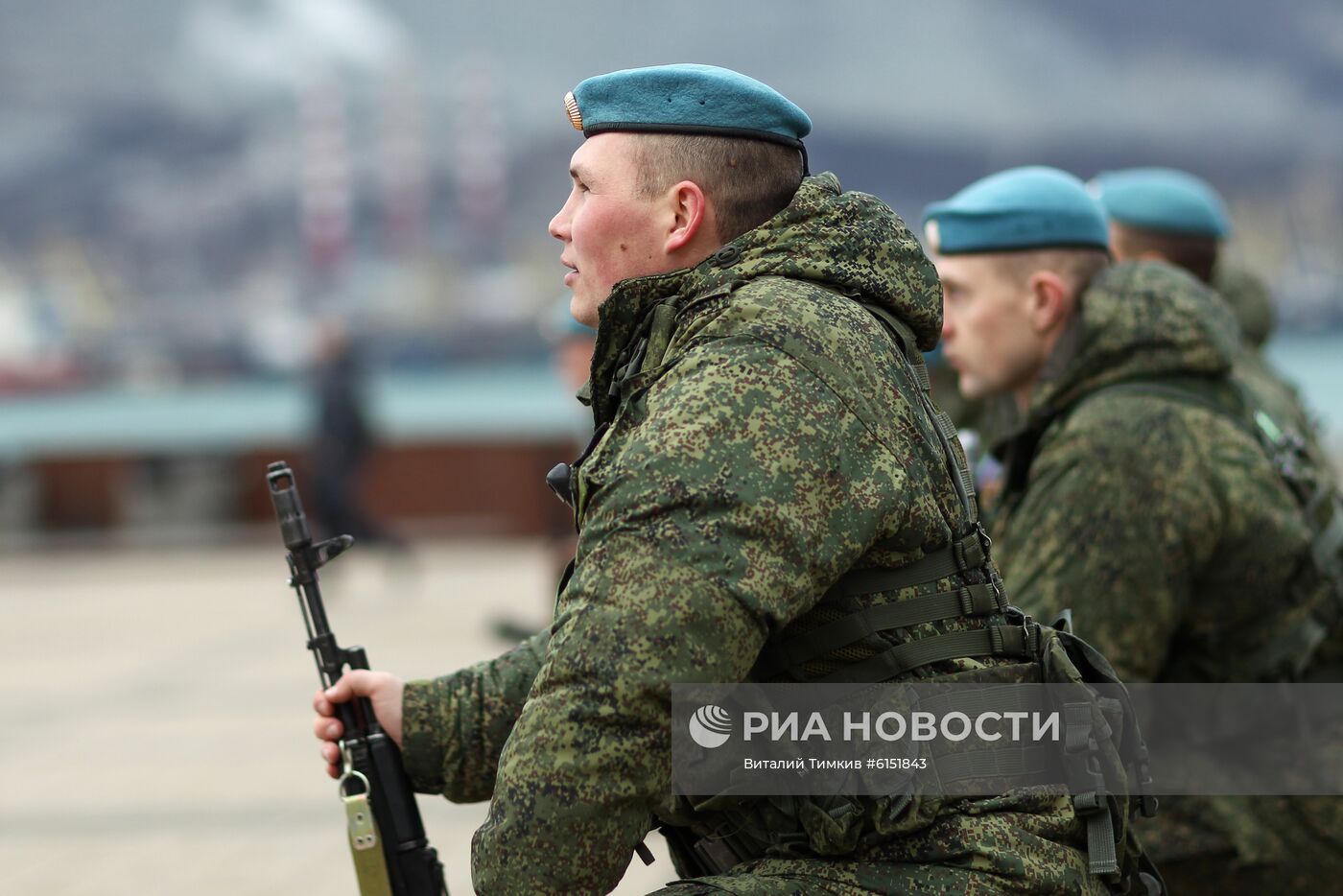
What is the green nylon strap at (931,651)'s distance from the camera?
73.0 inches

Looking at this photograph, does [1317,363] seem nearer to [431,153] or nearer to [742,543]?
[431,153]

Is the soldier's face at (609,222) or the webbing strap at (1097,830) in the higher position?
the soldier's face at (609,222)

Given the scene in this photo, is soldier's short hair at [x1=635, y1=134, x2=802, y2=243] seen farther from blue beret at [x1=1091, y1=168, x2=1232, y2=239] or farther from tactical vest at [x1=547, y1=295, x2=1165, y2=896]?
blue beret at [x1=1091, y1=168, x2=1232, y2=239]

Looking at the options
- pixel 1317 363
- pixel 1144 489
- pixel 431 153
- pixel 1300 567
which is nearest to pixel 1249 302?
pixel 1300 567

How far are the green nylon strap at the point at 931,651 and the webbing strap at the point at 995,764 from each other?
0.11 meters

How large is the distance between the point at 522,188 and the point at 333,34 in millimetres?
3033

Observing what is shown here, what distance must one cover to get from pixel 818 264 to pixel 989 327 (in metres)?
1.43

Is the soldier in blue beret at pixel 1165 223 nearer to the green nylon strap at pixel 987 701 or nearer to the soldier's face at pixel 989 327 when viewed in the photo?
the soldier's face at pixel 989 327

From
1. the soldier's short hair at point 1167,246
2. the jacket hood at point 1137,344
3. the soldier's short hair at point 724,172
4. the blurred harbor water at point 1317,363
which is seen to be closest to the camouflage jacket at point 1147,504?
the jacket hood at point 1137,344

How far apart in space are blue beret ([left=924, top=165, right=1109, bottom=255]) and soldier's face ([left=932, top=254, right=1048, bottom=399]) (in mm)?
39

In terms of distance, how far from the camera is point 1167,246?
13.2ft

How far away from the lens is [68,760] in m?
7.15

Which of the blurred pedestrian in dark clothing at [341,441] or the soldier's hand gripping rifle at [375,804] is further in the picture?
the blurred pedestrian in dark clothing at [341,441]

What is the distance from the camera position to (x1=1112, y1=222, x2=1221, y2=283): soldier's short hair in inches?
158
